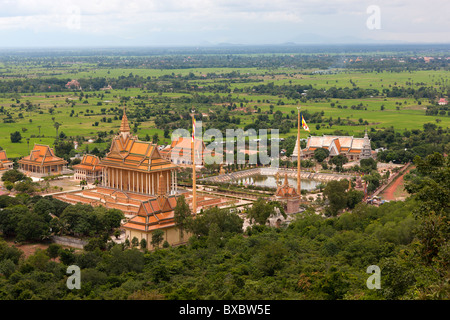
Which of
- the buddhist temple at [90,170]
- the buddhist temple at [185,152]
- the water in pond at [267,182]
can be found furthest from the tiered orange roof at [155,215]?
the buddhist temple at [185,152]

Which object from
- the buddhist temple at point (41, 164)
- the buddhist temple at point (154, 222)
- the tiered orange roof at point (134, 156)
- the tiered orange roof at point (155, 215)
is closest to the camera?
the buddhist temple at point (154, 222)

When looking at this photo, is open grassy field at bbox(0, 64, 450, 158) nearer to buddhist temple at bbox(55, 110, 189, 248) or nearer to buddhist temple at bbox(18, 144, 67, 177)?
buddhist temple at bbox(18, 144, 67, 177)

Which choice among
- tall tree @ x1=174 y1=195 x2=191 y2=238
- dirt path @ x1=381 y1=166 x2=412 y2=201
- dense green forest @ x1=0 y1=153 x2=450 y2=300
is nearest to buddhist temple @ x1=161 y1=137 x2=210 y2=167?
dirt path @ x1=381 y1=166 x2=412 y2=201

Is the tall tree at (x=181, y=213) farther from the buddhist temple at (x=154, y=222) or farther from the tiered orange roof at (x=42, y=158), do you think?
the tiered orange roof at (x=42, y=158)

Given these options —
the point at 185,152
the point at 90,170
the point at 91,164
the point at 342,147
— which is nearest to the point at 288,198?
the point at 90,170

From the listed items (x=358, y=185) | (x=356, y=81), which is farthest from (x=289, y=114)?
(x=356, y=81)
